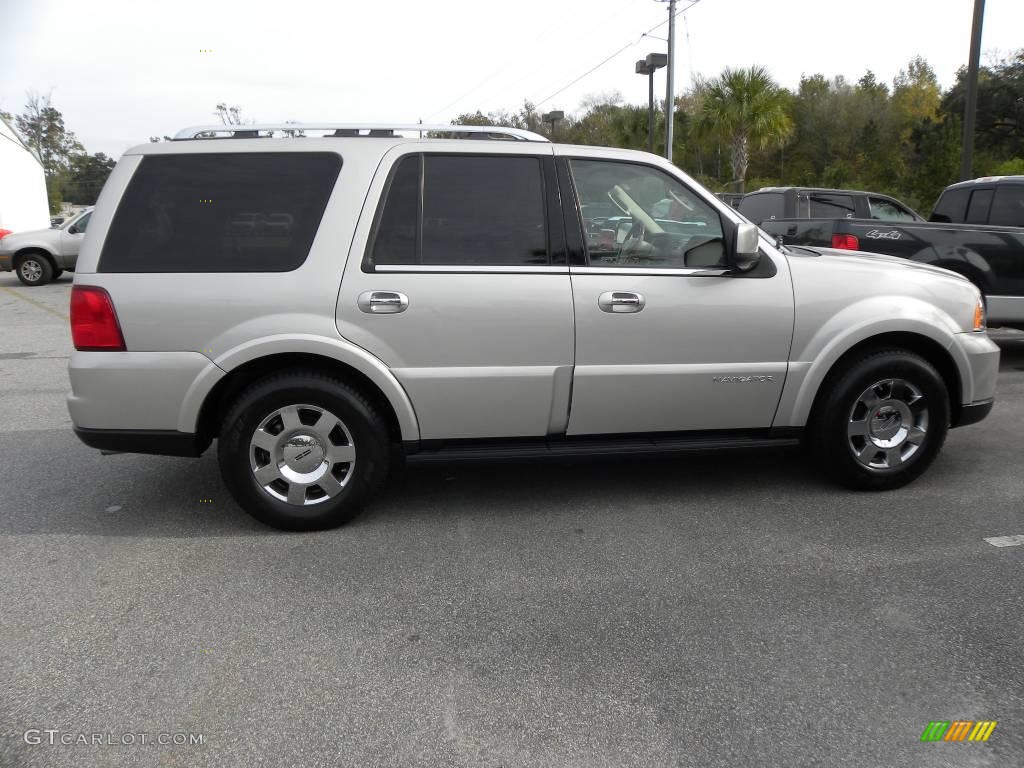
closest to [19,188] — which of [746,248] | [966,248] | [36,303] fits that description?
[36,303]

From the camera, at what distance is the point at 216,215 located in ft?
12.8

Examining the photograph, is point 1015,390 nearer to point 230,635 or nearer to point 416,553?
point 416,553

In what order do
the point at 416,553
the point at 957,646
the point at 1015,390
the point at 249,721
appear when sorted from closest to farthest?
the point at 249,721 → the point at 957,646 → the point at 416,553 → the point at 1015,390

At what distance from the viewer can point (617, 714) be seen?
8.45ft

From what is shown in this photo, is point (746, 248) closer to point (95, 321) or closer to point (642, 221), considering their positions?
point (642, 221)

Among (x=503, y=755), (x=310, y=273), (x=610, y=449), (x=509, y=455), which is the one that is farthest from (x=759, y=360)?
(x=503, y=755)

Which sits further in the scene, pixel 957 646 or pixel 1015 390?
pixel 1015 390

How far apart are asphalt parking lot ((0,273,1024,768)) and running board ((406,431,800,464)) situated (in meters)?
0.35

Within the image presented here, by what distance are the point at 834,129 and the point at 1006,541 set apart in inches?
2100

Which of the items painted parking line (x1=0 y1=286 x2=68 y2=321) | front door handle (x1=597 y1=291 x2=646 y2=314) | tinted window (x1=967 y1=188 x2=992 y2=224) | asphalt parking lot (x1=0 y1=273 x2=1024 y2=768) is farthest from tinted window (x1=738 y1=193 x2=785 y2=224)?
painted parking line (x1=0 y1=286 x2=68 y2=321)

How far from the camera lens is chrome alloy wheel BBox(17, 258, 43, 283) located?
17.4 meters

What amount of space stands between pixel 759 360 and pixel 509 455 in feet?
4.67

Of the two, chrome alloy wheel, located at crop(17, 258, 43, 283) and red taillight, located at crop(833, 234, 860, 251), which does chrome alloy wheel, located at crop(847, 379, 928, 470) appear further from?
chrome alloy wheel, located at crop(17, 258, 43, 283)

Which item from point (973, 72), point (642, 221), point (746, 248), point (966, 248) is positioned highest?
point (973, 72)
